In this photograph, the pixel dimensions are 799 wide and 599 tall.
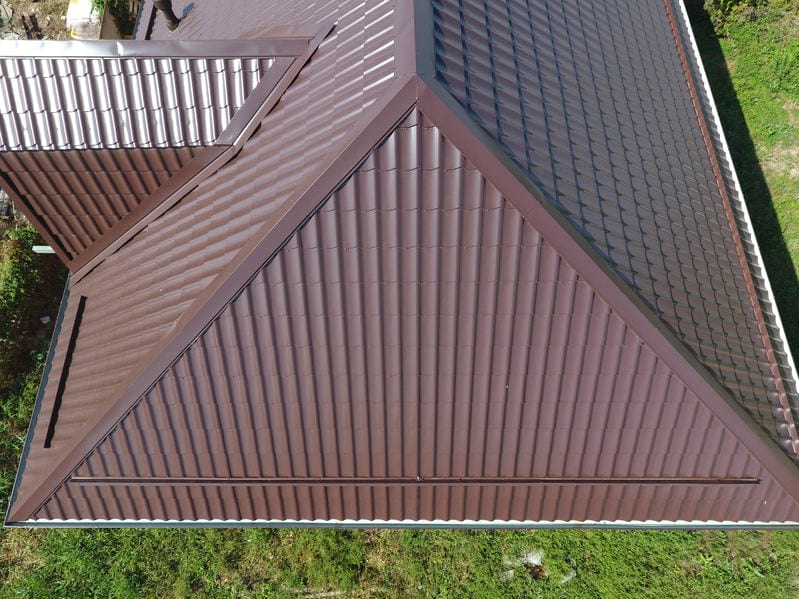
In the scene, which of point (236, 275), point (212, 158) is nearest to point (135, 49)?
point (212, 158)

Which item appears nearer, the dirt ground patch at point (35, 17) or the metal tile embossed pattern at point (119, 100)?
the metal tile embossed pattern at point (119, 100)

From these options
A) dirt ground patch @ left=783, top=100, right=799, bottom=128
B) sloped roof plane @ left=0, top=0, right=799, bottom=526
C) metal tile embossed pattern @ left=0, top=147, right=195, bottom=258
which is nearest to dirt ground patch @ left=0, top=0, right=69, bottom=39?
metal tile embossed pattern @ left=0, top=147, right=195, bottom=258

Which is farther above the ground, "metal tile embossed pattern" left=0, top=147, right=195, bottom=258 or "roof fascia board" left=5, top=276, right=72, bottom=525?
"metal tile embossed pattern" left=0, top=147, right=195, bottom=258

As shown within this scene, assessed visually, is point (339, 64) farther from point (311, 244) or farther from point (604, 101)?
point (604, 101)

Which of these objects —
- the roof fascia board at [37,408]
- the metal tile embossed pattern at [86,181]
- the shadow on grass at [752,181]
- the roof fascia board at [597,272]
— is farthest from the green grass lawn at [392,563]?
the metal tile embossed pattern at [86,181]

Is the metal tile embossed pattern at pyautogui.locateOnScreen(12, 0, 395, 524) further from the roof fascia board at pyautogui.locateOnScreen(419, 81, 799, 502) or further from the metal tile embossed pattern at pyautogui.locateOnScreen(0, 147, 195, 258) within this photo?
the roof fascia board at pyautogui.locateOnScreen(419, 81, 799, 502)

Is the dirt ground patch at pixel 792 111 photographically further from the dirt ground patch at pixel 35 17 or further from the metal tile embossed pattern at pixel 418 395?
the dirt ground patch at pixel 35 17

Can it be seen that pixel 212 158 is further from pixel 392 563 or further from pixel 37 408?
pixel 392 563
